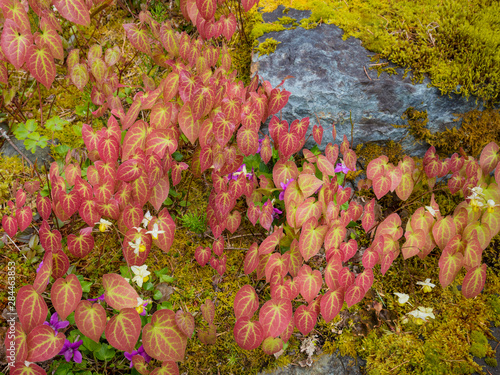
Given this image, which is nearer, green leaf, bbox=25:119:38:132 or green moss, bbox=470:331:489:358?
green moss, bbox=470:331:489:358

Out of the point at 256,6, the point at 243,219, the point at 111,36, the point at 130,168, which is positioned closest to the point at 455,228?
the point at 243,219

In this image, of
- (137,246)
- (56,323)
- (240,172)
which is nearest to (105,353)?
(56,323)

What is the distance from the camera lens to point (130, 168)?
1.81 m

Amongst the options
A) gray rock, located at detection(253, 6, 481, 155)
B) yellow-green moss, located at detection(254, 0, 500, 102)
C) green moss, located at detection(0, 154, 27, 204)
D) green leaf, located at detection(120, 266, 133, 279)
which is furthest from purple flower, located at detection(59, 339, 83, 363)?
yellow-green moss, located at detection(254, 0, 500, 102)

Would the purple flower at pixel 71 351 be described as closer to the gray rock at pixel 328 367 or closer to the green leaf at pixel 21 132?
the gray rock at pixel 328 367

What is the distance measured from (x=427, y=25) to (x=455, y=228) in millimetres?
1778

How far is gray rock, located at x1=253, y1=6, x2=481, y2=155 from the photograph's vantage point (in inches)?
100

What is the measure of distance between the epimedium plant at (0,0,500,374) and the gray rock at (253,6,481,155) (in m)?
0.42

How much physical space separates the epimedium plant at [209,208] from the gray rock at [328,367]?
25 centimetres

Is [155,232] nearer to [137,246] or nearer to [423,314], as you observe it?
[137,246]

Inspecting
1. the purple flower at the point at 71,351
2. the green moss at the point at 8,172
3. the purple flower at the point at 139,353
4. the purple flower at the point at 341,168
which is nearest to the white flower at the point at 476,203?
the purple flower at the point at 341,168

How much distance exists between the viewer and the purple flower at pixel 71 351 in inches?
68.5

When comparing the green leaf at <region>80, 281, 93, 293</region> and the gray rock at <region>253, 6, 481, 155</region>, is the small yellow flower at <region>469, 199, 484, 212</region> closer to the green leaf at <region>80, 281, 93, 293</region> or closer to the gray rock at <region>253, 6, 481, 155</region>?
the gray rock at <region>253, 6, 481, 155</region>

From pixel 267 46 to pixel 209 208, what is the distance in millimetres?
1554
